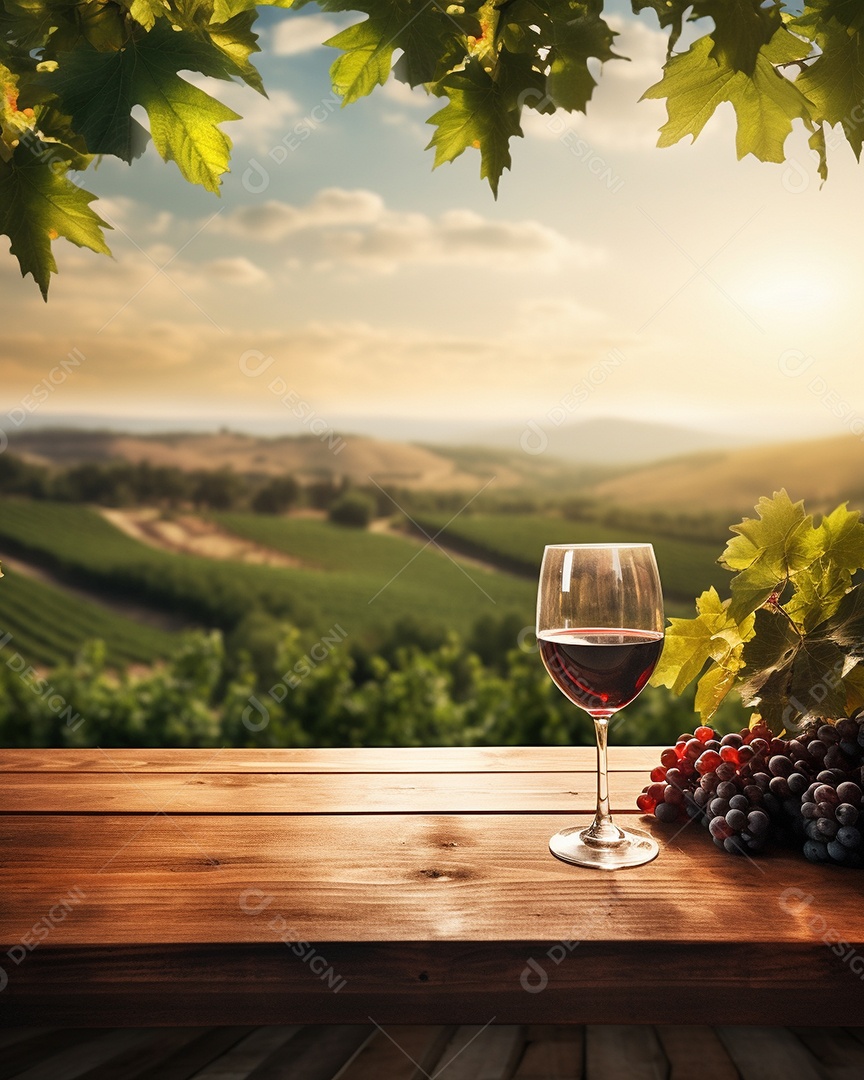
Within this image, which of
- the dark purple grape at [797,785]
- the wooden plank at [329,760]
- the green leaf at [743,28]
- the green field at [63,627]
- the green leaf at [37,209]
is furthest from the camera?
the green field at [63,627]

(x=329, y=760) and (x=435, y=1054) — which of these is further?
(x=435, y=1054)

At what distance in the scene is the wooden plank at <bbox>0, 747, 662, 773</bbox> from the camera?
1075mm

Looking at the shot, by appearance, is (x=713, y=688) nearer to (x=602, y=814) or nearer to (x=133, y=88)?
(x=602, y=814)

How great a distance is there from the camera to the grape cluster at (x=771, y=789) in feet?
2.48

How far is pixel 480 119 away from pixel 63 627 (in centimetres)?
388

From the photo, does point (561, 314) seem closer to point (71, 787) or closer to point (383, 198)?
point (383, 198)

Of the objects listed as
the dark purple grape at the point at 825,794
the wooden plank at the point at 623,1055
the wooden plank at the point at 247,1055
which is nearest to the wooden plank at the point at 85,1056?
the wooden plank at the point at 247,1055

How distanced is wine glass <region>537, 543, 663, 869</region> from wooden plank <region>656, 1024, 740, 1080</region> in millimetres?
708

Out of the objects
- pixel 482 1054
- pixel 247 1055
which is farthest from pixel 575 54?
pixel 247 1055

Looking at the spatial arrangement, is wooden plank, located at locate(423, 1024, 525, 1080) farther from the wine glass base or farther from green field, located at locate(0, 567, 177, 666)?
green field, located at locate(0, 567, 177, 666)

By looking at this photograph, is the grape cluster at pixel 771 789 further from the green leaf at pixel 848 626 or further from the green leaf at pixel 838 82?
the green leaf at pixel 838 82

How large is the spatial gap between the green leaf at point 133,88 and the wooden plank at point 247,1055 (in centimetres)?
126

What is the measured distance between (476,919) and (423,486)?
3.77 m

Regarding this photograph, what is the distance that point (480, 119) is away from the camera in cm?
90
